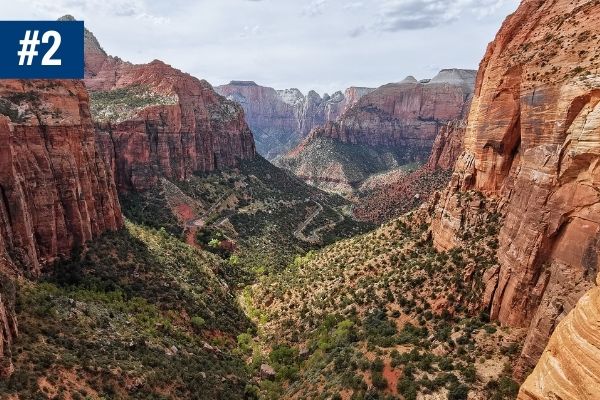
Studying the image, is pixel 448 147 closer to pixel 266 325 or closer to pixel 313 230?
pixel 313 230

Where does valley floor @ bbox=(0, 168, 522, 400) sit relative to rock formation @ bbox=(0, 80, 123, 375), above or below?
below

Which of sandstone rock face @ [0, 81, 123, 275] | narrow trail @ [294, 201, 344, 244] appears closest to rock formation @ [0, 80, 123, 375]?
sandstone rock face @ [0, 81, 123, 275]

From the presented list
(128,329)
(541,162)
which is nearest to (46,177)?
(128,329)

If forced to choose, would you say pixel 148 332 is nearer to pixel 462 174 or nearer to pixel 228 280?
pixel 228 280

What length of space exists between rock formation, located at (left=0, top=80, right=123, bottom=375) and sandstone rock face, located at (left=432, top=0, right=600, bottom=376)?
44.2 m

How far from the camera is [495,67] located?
50875 mm

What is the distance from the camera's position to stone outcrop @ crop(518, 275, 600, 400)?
17.8m

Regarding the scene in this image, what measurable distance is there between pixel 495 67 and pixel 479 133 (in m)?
7.16

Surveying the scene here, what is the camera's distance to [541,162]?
36.5 meters

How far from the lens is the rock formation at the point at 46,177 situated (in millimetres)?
49156

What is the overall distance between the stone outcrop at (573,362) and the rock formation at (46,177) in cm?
4325

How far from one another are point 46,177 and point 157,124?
225 feet

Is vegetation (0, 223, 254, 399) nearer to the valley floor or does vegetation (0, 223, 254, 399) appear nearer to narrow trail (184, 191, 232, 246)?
the valley floor

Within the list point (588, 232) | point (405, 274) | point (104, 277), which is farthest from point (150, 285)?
point (588, 232)
